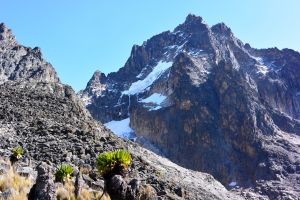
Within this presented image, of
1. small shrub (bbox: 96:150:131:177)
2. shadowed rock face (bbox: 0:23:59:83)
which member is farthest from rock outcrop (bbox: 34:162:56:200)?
shadowed rock face (bbox: 0:23:59:83)

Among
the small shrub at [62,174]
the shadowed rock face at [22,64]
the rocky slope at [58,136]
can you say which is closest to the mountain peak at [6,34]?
the shadowed rock face at [22,64]

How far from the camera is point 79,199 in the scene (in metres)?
27.4

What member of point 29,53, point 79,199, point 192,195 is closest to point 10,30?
point 29,53

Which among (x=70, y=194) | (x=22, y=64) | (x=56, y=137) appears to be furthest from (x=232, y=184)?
(x=70, y=194)

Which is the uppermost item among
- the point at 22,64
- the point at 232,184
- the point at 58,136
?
the point at 22,64

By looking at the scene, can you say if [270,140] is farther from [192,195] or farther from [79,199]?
[79,199]

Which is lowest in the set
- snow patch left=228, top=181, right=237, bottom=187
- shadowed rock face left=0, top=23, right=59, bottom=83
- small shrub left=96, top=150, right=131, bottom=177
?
snow patch left=228, top=181, right=237, bottom=187

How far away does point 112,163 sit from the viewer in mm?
23703

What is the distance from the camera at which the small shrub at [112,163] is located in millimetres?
23516

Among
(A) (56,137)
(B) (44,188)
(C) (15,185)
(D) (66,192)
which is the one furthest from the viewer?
(A) (56,137)

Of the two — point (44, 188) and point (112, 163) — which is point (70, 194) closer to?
point (112, 163)

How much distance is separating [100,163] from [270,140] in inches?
Result: 6431

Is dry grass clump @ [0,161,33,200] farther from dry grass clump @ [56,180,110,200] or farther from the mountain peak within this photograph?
the mountain peak

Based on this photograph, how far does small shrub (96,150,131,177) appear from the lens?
2352cm
